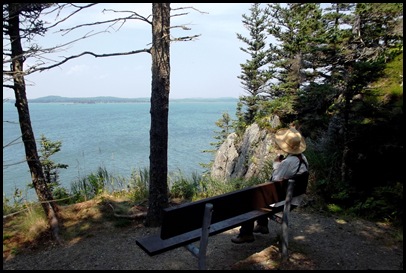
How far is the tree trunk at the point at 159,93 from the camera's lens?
4.27 m

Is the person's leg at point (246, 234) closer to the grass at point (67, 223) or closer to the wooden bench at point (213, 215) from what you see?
the wooden bench at point (213, 215)

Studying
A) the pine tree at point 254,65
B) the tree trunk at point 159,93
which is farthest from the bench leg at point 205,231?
the pine tree at point 254,65

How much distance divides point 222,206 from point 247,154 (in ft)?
33.3

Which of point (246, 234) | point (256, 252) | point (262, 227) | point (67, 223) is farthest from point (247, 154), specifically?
Result: point (256, 252)

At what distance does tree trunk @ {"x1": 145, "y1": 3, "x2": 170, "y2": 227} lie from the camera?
427 centimetres

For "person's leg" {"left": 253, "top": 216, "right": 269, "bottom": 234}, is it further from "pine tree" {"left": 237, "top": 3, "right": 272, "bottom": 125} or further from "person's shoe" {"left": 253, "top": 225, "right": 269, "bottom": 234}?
"pine tree" {"left": 237, "top": 3, "right": 272, "bottom": 125}

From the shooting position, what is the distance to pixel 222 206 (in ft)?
9.03

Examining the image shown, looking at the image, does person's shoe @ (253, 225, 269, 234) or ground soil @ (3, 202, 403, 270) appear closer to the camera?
ground soil @ (3, 202, 403, 270)

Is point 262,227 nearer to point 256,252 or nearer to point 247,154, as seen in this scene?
point 256,252

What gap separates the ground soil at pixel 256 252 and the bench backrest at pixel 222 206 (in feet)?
2.36

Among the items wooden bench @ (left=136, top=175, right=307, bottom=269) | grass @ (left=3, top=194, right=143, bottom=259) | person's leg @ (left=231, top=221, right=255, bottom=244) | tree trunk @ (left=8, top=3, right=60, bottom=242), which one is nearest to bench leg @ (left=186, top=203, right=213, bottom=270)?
wooden bench @ (left=136, top=175, right=307, bottom=269)

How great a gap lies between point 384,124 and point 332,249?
2.17 metres

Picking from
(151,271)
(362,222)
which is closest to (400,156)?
(362,222)

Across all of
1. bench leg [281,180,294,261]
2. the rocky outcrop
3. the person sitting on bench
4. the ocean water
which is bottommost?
the ocean water
